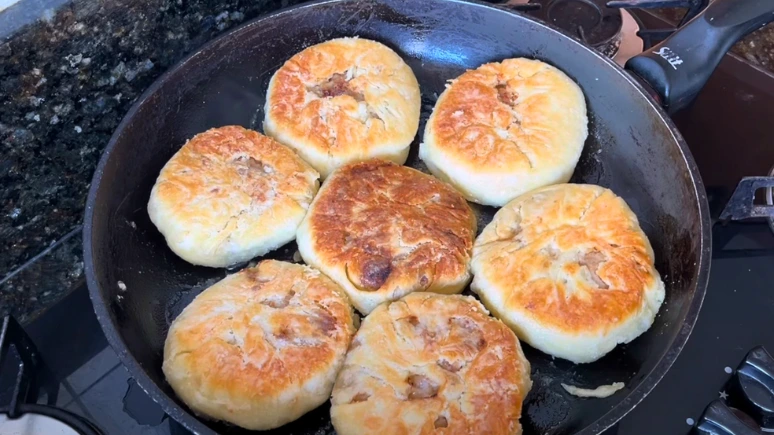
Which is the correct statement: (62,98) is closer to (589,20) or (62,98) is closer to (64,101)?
(64,101)

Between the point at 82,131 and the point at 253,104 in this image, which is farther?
the point at 253,104

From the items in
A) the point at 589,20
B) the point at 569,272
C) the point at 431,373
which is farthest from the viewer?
the point at 589,20

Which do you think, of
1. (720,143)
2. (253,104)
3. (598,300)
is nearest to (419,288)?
(598,300)

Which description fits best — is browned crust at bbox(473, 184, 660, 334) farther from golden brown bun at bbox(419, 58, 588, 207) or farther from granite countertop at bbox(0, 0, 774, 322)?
granite countertop at bbox(0, 0, 774, 322)

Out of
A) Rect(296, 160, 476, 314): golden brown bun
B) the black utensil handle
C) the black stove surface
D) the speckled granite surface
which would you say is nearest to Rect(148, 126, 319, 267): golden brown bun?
Rect(296, 160, 476, 314): golden brown bun

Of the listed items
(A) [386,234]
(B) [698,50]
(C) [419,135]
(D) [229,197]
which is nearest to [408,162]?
(C) [419,135]

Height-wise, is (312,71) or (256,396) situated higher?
(312,71)

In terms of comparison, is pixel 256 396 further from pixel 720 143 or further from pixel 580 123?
pixel 720 143
